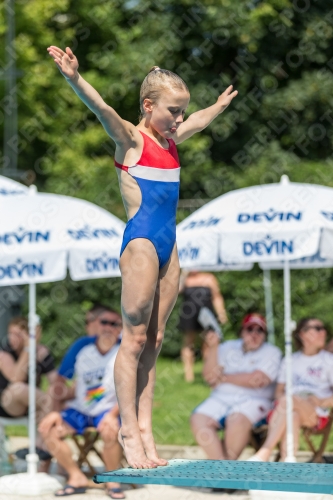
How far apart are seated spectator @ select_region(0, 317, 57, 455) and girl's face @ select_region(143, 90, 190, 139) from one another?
16.4ft

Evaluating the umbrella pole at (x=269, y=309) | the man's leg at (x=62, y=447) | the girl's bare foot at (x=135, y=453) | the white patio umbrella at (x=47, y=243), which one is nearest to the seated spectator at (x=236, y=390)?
the man's leg at (x=62, y=447)

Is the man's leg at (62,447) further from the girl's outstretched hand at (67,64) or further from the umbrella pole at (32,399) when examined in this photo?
the girl's outstretched hand at (67,64)

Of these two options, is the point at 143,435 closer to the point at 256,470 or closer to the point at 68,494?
the point at 256,470

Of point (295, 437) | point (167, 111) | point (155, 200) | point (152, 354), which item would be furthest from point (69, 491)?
point (167, 111)

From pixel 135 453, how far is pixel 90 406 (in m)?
4.18

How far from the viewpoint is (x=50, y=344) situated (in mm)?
16609

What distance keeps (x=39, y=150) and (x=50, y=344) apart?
8.05 m

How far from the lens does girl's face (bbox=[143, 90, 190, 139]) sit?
4.40 metres

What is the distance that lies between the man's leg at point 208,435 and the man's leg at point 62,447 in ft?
3.54

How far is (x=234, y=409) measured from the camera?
8312 mm

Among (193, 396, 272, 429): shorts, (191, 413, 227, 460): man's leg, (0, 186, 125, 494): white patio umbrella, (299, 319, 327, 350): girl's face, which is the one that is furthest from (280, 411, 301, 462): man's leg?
(0, 186, 125, 494): white patio umbrella

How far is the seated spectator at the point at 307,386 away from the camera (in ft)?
27.0

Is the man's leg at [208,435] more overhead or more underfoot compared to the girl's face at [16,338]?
more underfoot

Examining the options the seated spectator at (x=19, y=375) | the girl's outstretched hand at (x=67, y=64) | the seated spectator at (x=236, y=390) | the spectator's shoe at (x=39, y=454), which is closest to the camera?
the girl's outstretched hand at (x=67, y=64)
